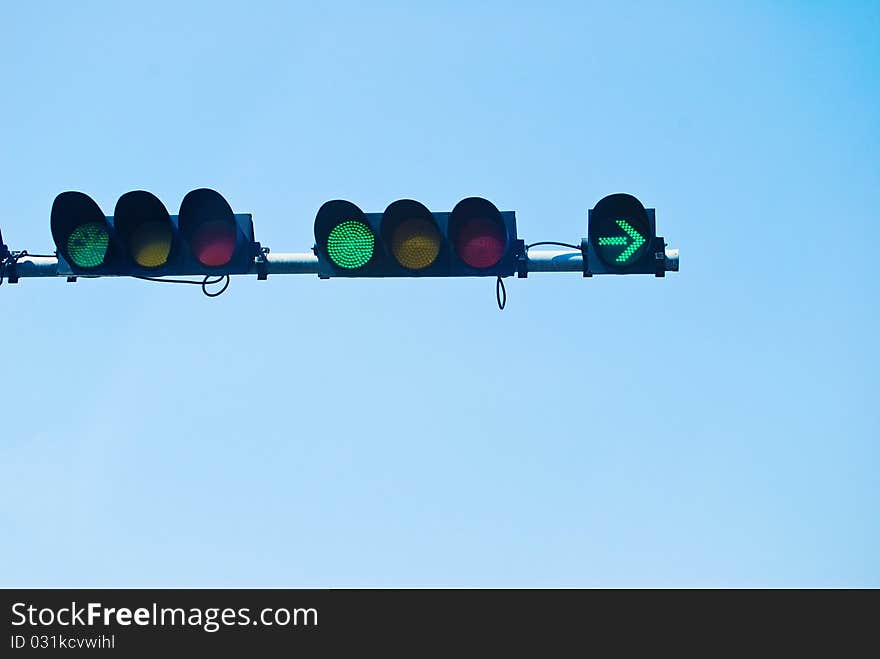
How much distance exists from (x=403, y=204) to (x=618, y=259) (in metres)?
1.35

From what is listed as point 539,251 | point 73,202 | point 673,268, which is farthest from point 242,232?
point 673,268

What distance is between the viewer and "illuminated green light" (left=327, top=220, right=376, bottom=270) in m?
9.30

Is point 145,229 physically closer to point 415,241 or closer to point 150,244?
point 150,244

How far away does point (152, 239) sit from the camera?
944cm

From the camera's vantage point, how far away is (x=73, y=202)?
933 cm

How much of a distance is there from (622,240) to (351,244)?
5.42 ft

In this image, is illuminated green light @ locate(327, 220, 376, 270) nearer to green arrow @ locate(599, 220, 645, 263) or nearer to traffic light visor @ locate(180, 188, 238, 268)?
traffic light visor @ locate(180, 188, 238, 268)

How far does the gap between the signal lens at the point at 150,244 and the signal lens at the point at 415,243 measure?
1422 mm

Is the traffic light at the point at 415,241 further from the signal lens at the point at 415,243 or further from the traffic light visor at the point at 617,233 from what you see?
the traffic light visor at the point at 617,233

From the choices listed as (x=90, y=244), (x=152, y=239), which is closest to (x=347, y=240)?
(x=152, y=239)

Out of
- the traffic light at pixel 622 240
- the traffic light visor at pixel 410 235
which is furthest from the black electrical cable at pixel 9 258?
the traffic light at pixel 622 240

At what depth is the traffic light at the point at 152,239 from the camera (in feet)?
30.8

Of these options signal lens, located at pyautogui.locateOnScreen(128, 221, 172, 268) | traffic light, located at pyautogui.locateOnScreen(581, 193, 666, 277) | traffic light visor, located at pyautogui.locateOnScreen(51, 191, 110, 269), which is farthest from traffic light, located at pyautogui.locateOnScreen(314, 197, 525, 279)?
traffic light visor, located at pyautogui.locateOnScreen(51, 191, 110, 269)

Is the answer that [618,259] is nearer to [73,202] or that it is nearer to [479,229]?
[479,229]
